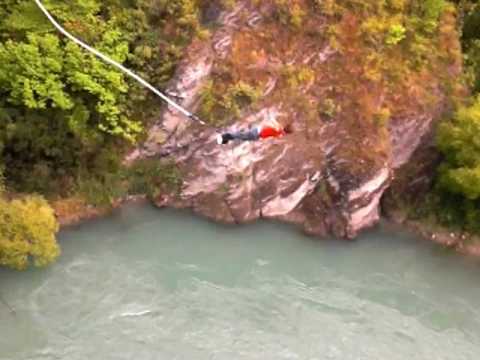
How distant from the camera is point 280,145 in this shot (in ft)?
60.7

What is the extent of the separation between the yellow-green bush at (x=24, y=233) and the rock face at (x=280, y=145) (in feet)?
12.7

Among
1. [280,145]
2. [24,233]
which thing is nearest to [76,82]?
[24,233]

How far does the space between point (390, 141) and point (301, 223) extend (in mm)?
3384

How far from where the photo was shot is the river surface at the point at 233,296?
15070 mm

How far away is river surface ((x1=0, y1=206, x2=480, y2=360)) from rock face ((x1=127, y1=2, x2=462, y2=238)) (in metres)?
0.67

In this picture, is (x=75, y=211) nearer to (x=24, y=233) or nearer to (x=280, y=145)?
(x=24, y=233)

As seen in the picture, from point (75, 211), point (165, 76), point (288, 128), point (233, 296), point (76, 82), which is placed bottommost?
point (233, 296)

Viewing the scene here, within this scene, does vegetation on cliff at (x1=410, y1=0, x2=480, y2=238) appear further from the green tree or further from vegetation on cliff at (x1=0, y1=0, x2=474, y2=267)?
vegetation on cliff at (x1=0, y1=0, x2=474, y2=267)

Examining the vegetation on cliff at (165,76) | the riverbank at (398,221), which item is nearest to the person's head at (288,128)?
the vegetation on cliff at (165,76)

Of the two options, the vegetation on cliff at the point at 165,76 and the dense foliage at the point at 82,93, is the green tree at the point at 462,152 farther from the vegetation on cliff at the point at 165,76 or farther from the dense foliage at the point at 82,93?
the dense foliage at the point at 82,93

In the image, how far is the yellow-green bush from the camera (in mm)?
14578

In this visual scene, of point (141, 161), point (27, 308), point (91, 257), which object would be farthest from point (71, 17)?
point (27, 308)

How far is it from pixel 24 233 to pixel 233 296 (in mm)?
4995

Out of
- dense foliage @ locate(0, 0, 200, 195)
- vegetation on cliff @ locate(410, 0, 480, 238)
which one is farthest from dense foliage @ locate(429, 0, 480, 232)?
dense foliage @ locate(0, 0, 200, 195)
